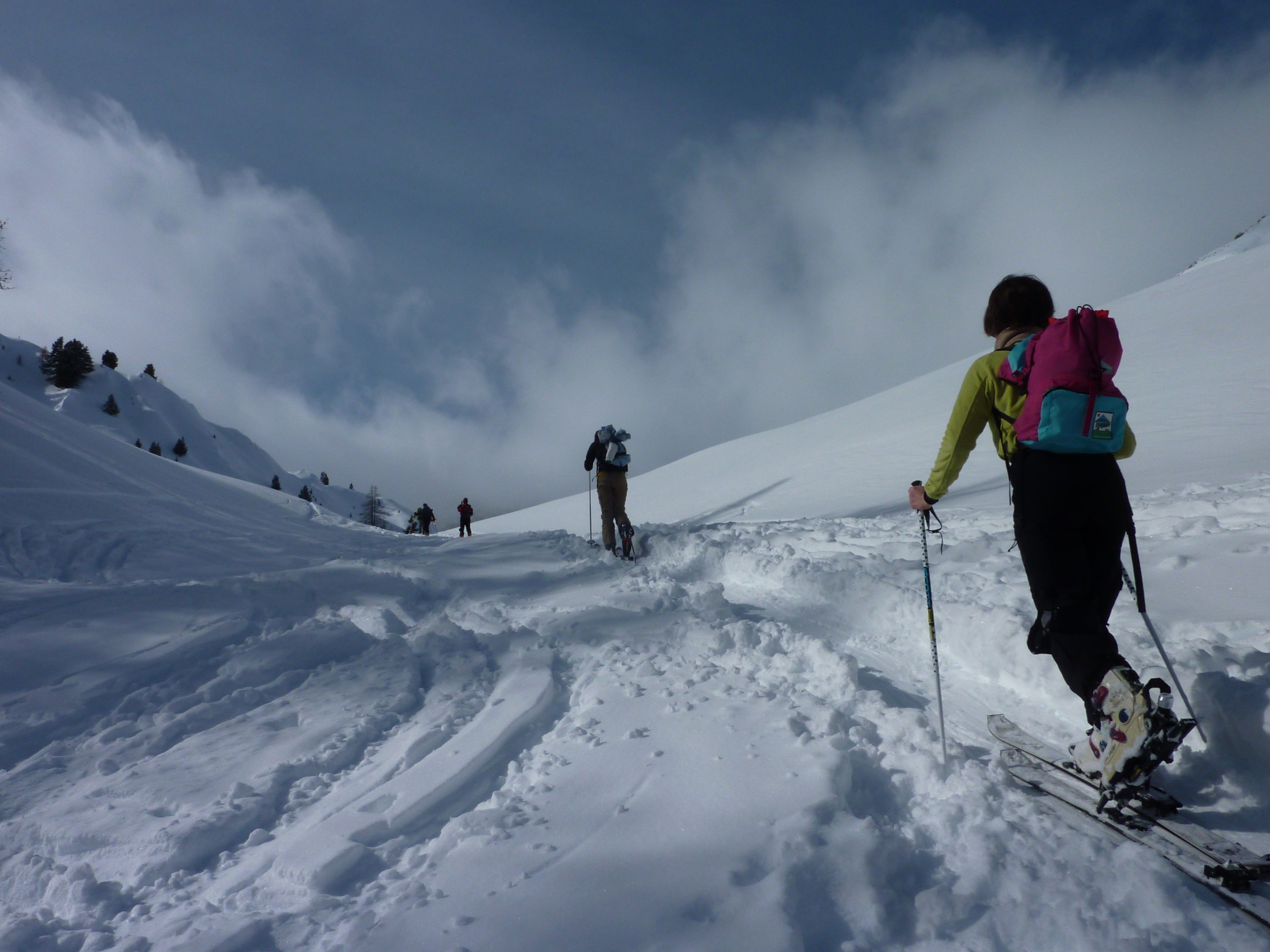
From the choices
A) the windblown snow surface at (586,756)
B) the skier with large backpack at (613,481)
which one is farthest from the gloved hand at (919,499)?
the skier with large backpack at (613,481)

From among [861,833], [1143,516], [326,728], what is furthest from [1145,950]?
[1143,516]

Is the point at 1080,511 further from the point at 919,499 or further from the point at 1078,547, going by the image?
the point at 919,499

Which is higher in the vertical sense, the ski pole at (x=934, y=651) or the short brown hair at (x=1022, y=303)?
the short brown hair at (x=1022, y=303)

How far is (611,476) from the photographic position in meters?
9.22

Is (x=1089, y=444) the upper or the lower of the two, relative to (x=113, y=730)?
upper

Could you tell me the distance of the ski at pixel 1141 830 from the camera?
5.94 ft

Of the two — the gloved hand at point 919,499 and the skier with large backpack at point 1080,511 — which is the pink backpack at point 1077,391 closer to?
the skier with large backpack at point 1080,511

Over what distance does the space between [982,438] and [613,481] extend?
15.6 m

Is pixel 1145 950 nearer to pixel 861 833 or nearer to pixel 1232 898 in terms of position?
pixel 1232 898

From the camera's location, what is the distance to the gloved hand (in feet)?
9.58

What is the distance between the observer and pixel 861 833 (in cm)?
216

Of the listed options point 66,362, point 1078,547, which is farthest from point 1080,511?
point 66,362

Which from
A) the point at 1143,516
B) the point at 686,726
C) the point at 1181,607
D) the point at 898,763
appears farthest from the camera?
the point at 1143,516

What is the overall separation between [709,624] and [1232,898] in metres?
3.10
